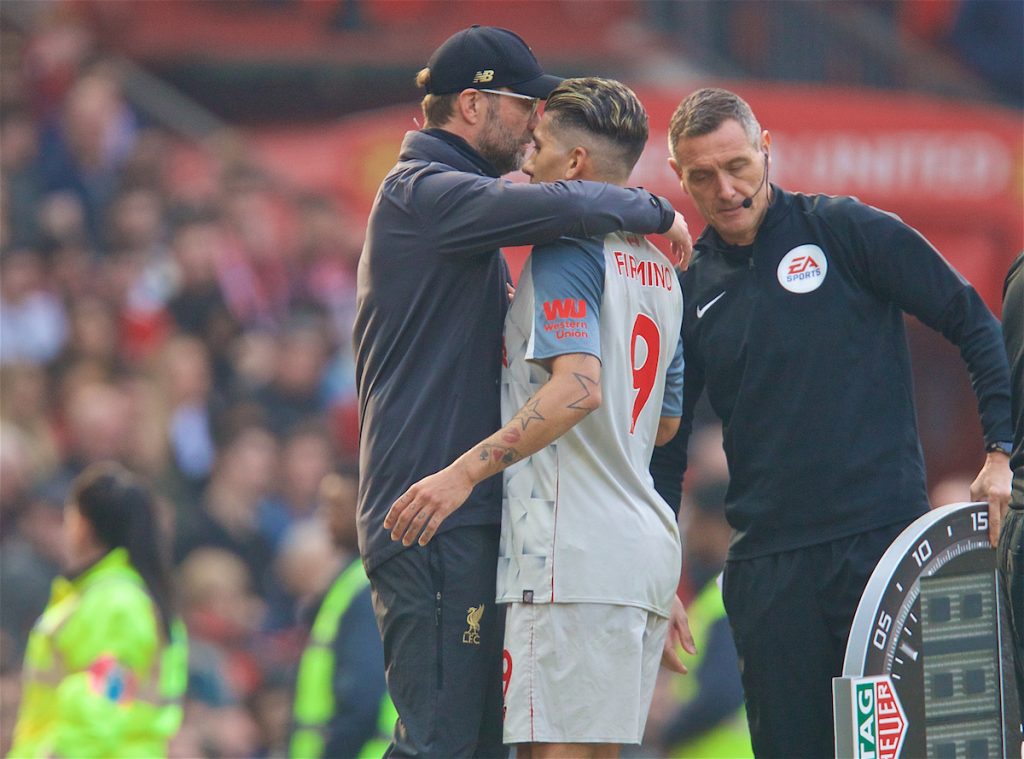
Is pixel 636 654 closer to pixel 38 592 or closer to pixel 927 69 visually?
pixel 38 592

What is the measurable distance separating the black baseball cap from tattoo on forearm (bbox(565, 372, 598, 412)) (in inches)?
27.8

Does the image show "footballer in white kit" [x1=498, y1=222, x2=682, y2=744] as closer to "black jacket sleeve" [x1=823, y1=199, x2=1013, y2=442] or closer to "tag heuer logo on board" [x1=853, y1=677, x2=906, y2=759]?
"tag heuer logo on board" [x1=853, y1=677, x2=906, y2=759]

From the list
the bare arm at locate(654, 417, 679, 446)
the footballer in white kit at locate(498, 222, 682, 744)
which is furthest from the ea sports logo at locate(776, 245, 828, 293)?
the footballer in white kit at locate(498, 222, 682, 744)

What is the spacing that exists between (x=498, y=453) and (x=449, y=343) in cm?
32

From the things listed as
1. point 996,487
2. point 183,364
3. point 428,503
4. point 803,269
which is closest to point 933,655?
point 996,487

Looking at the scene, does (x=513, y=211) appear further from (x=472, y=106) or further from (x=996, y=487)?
(x=996, y=487)

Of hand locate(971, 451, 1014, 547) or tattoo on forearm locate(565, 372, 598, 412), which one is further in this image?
hand locate(971, 451, 1014, 547)

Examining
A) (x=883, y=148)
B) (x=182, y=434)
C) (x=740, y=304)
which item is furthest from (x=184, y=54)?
(x=740, y=304)

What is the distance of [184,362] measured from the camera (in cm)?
958

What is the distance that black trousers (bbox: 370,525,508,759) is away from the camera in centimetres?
315

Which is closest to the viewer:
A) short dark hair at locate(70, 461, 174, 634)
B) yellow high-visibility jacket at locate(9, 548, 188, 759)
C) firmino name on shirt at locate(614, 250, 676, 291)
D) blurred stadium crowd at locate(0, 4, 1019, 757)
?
firmino name on shirt at locate(614, 250, 676, 291)

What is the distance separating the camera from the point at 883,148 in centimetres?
1214

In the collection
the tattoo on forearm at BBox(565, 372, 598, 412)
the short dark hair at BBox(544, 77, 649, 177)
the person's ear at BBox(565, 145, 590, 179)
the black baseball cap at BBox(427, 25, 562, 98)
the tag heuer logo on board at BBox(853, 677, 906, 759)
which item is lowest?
the tag heuer logo on board at BBox(853, 677, 906, 759)

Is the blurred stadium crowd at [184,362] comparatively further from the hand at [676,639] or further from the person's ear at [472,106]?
the person's ear at [472,106]
